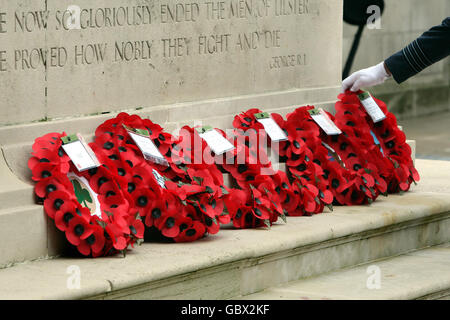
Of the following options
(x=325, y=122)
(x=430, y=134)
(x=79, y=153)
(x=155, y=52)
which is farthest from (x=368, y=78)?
(x=430, y=134)

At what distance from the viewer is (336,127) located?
6707 millimetres

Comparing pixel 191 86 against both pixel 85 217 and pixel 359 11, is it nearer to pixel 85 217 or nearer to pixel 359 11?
pixel 85 217

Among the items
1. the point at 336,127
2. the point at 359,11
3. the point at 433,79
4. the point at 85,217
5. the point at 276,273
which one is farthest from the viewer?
the point at 433,79

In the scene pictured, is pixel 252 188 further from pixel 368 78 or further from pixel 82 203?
pixel 368 78

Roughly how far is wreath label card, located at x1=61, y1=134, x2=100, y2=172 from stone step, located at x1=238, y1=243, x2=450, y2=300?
982mm

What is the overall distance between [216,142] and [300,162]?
0.59 m

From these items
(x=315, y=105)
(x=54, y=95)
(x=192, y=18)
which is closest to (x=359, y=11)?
(x=315, y=105)

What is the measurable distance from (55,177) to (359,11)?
584cm

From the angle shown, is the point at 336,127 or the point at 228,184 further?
the point at 336,127

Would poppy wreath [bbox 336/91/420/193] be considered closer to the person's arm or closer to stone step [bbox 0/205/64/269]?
the person's arm

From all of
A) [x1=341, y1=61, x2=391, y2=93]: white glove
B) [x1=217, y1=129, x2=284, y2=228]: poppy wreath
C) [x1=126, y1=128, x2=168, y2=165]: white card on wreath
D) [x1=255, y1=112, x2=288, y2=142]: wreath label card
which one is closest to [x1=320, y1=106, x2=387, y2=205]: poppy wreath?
[x1=341, y1=61, x2=391, y2=93]: white glove

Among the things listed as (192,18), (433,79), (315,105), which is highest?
(192,18)

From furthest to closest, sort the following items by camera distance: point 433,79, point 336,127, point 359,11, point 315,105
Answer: point 433,79 < point 359,11 < point 315,105 < point 336,127

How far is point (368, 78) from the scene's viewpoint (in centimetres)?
670
